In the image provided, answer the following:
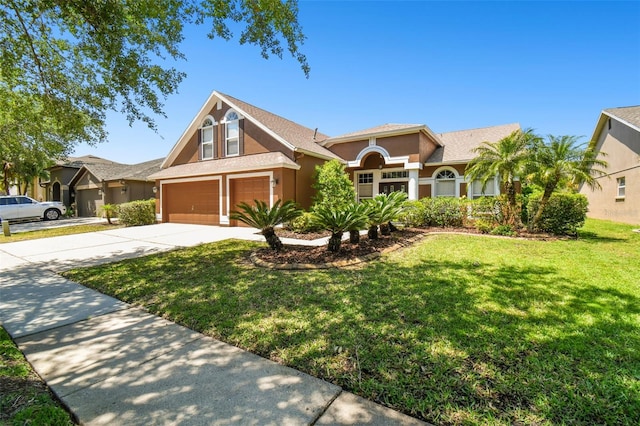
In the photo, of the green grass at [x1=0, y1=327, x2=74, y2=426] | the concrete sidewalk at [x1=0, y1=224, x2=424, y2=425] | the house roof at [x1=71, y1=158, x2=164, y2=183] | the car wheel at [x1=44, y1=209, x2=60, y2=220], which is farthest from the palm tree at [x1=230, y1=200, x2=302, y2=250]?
the car wheel at [x1=44, y1=209, x2=60, y2=220]

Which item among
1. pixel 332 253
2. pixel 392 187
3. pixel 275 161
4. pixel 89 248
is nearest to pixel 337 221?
pixel 332 253

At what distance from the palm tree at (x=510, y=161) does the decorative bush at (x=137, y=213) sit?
57.9 feet

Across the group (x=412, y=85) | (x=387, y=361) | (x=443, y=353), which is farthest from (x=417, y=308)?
(x=412, y=85)

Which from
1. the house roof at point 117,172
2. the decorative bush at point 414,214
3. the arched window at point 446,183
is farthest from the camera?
the house roof at point 117,172

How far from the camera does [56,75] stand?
7719 millimetres

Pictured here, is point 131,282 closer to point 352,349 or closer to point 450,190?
point 352,349

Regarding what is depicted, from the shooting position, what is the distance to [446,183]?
16.2 meters

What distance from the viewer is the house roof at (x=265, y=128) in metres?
14.1

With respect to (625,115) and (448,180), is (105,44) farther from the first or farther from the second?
(625,115)

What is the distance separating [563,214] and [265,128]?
12773 mm

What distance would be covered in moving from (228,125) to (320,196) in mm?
7011

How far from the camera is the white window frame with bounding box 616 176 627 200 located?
49.5ft

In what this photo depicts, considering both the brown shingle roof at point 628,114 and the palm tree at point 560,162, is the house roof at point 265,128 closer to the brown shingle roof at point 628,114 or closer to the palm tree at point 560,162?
the palm tree at point 560,162

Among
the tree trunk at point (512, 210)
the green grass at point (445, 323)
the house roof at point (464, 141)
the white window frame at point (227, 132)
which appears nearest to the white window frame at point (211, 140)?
the white window frame at point (227, 132)
